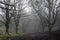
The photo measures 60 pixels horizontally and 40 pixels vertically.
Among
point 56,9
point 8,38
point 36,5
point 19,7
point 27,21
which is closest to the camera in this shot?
point 8,38

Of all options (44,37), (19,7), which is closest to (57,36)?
(44,37)

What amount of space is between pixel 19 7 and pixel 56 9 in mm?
11560

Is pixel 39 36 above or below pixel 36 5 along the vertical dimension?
below

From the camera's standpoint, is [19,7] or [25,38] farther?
[19,7]

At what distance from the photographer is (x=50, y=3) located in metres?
16.8

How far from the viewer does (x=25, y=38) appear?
1703cm

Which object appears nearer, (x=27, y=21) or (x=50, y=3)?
(x=50, y=3)

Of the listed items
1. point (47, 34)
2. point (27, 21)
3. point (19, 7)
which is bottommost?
point (27, 21)

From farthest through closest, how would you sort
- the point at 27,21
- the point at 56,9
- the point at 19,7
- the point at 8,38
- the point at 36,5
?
the point at 27,21, the point at 19,7, the point at 36,5, the point at 56,9, the point at 8,38

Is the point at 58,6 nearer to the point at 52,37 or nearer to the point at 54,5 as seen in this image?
the point at 54,5

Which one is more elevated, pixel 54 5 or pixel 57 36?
pixel 54 5

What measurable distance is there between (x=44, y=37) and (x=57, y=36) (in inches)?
75.5

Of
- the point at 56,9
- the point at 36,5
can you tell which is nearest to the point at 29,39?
the point at 56,9

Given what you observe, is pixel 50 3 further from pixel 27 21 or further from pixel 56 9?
pixel 27 21
